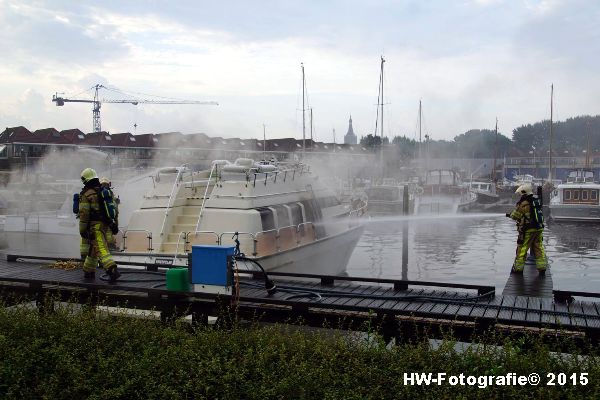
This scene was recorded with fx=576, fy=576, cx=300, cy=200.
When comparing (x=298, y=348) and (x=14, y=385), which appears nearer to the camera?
(x=14, y=385)

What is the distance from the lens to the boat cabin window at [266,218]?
49.4ft

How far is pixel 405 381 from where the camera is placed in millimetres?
6125

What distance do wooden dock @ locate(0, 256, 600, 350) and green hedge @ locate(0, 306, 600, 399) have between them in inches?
54.2

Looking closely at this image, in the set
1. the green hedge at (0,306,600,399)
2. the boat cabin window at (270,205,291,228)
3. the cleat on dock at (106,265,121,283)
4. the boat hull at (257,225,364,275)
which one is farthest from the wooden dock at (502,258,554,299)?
the cleat on dock at (106,265,121,283)

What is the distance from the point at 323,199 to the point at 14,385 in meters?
15.2

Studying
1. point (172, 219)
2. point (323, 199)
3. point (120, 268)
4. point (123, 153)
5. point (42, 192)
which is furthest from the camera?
point (123, 153)

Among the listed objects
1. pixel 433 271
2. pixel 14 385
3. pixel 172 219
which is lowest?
pixel 433 271

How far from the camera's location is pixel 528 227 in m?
13.6

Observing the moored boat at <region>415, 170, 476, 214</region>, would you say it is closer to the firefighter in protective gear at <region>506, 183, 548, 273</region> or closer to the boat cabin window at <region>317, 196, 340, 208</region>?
the boat cabin window at <region>317, 196, 340, 208</region>

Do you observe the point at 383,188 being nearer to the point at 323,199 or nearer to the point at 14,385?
the point at 323,199

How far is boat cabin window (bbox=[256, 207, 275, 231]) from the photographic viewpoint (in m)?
15.0

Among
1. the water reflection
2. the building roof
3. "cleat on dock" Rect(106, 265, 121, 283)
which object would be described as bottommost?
the water reflection

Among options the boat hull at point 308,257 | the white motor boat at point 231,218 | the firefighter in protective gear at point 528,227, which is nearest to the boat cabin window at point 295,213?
the white motor boat at point 231,218

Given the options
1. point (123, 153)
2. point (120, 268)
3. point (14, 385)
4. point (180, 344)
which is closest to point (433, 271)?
point (120, 268)
